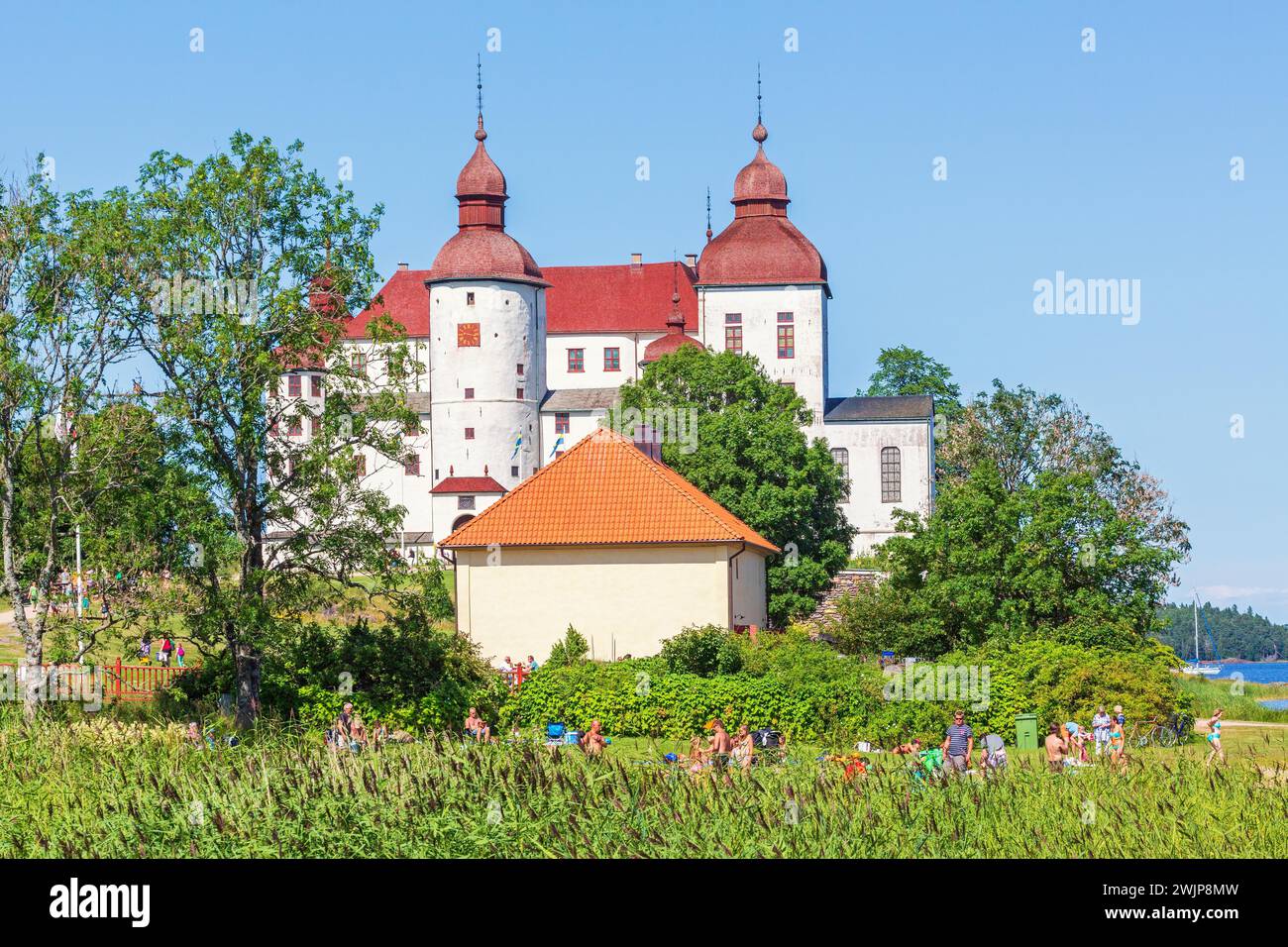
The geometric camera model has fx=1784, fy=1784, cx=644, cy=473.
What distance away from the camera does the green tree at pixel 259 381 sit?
25453 mm

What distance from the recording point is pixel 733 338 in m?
78.3

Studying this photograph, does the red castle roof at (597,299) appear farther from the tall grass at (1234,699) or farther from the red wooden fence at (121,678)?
the red wooden fence at (121,678)

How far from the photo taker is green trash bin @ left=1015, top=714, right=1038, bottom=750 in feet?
97.8

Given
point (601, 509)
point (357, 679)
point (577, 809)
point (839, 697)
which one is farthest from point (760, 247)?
point (577, 809)

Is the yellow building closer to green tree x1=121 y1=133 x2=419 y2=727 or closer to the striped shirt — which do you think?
green tree x1=121 y1=133 x2=419 y2=727

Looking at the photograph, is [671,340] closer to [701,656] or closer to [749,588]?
[749,588]

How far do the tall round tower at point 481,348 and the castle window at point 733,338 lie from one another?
385 inches

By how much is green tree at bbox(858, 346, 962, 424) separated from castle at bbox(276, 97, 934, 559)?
43.6ft

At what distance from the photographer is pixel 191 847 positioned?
13430mm

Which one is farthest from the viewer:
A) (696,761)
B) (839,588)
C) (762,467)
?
(762,467)

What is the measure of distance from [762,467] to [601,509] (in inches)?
691

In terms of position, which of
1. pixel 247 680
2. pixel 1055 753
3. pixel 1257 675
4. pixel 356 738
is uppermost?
pixel 247 680

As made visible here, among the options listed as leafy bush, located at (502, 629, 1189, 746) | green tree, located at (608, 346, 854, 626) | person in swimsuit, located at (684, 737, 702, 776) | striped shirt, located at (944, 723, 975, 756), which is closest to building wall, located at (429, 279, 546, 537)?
green tree, located at (608, 346, 854, 626)
